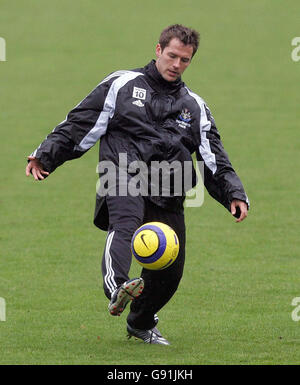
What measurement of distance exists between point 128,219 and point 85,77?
80.1 feet

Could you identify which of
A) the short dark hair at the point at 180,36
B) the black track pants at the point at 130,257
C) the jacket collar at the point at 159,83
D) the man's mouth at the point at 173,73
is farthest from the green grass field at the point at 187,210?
the short dark hair at the point at 180,36

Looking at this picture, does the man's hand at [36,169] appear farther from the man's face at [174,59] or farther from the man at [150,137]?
the man's face at [174,59]

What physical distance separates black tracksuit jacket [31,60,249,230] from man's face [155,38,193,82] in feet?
0.24

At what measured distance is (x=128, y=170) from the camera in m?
8.06

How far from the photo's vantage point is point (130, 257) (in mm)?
7672

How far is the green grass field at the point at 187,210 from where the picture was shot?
919 cm

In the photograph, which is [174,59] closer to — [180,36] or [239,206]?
[180,36]

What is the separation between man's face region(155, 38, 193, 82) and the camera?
26.9 ft

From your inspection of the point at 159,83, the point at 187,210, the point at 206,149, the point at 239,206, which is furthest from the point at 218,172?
the point at 187,210

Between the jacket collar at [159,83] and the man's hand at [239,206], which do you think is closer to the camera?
the man's hand at [239,206]

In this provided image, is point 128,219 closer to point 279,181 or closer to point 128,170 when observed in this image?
point 128,170

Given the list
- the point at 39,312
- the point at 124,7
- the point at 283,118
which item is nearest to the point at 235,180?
the point at 39,312

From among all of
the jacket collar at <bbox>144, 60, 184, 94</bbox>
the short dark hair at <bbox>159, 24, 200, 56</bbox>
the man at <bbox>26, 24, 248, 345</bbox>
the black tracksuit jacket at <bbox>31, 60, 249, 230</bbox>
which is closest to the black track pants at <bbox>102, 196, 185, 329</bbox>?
the man at <bbox>26, 24, 248, 345</bbox>

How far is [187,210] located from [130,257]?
951 cm
